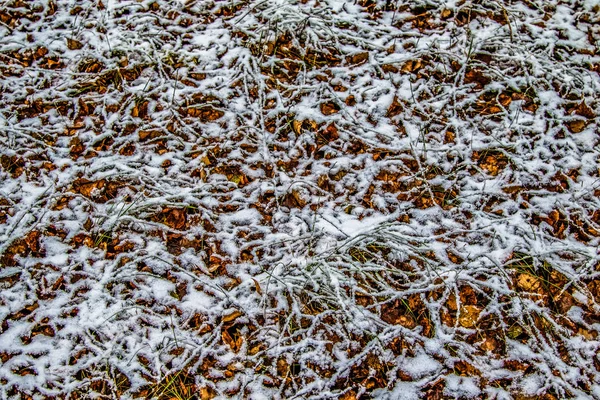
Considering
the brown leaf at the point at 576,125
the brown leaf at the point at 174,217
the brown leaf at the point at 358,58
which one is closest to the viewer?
the brown leaf at the point at 174,217

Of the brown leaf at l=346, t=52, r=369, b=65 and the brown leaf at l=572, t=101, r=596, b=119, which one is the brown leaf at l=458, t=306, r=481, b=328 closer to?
the brown leaf at l=572, t=101, r=596, b=119

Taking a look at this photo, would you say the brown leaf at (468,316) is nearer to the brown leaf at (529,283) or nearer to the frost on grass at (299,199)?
the frost on grass at (299,199)

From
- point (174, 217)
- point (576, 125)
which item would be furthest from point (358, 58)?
point (174, 217)

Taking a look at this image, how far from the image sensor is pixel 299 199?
2.76 m

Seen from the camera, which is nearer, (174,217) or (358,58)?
(174,217)

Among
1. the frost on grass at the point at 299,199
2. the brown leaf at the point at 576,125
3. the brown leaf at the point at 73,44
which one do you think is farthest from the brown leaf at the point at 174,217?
the brown leaf at the point at 576,125

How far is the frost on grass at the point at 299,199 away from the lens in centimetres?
223

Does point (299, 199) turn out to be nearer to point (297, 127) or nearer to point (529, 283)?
point (297, 127)

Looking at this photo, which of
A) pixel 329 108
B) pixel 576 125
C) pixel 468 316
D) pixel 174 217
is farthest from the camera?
pixel 329 108

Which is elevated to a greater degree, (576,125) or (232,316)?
(576,125)

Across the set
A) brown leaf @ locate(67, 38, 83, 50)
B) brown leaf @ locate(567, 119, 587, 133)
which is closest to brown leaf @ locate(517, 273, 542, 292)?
brown leaf @ locate(567, 119, 587, 133)

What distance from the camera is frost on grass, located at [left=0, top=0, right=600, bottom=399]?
2229 mm

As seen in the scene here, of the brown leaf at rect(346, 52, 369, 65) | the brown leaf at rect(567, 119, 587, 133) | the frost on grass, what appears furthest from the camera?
the brown leaf at rect(346, 52, 369, 65)

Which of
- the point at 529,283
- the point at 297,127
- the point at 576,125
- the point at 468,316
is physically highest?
the point at 576,125
